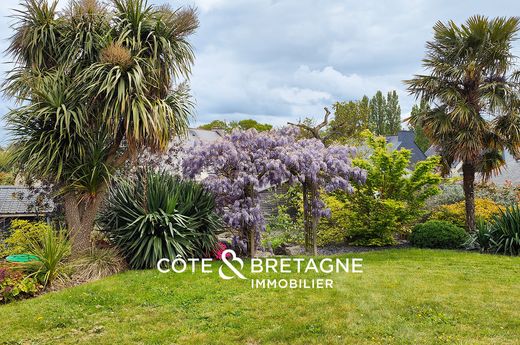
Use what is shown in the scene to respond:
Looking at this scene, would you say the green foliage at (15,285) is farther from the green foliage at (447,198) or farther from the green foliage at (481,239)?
the green foliage at (447,198)

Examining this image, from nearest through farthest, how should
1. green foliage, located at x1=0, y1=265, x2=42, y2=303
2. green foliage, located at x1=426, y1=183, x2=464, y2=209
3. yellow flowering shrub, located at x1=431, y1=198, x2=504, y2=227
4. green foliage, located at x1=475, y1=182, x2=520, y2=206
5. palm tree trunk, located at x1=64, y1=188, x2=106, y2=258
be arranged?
green foliage, located at x1=0, y1=265, x2=42, y2=303
palm tree trunk, located at x1=64, y1=188, x2=106, y2=258
yellow flowering shrub, located at x1=431, y1=198, x2=504, y2=227
green foliage, located at x1=475, y1=182, x2=520, y2=206
green foliage, located at x1=426, y1=183, x2=464, y2=209

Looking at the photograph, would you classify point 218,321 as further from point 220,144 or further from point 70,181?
point 70,181

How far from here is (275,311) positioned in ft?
17.7

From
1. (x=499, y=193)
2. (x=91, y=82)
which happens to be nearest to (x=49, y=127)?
(x=91, y=82)

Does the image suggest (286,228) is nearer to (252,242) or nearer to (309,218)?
(309,218)

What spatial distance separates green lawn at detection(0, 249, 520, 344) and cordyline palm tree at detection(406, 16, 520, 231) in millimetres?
4561

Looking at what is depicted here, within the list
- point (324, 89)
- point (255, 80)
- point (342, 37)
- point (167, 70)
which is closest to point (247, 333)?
point (167, 70)

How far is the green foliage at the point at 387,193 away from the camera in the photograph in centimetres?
1066

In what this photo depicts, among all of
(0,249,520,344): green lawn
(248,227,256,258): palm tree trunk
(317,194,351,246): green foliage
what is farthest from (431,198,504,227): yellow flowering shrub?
(248,227,256,258): palm tree trunk

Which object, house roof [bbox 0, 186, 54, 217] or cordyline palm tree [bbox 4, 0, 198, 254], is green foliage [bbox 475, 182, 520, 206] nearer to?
cordyline palm tree [bbox 4, 0, 198, 254]

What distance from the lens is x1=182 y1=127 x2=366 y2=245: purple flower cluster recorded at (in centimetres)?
855

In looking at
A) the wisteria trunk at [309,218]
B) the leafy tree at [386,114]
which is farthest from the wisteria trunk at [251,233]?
the leafy tree at [386,114]

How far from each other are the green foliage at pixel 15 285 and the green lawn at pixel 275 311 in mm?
322

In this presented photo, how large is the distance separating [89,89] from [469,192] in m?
9.84
